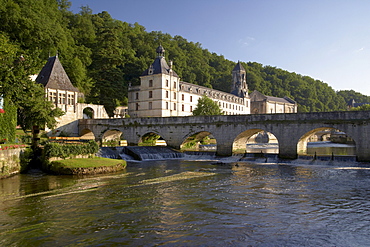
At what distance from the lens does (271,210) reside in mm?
12906

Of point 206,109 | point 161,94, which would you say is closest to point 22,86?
point 206,109

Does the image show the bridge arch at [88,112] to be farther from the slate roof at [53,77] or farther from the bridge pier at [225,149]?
the bridge pier at [225,149]

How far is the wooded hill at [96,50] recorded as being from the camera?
168ft

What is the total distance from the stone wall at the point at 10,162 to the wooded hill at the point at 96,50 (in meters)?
6.73

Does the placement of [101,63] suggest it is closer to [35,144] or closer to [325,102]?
[35,144]

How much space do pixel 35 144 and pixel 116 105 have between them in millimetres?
41645

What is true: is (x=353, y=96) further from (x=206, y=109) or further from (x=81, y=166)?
(x=81, y=166)

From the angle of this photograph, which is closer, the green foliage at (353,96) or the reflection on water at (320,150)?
the reflection on water at (320,150)

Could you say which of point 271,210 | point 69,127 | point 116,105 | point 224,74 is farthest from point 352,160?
point 224,74

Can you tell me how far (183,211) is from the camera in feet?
41.8

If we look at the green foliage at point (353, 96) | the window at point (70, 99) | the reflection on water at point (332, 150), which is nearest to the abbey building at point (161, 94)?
the window at point (70, 99)

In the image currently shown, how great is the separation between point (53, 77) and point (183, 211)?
121 ft

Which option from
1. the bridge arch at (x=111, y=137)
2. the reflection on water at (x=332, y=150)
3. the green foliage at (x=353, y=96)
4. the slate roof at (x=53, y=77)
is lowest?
the reflection on water at (x=332, y=150)

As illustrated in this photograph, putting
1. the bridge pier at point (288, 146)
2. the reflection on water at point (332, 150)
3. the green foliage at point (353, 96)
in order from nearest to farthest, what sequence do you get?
the bridge pier at point (288, 146) < the reflection on water at point (332, 150) < the green foliage at point (353, 96)
